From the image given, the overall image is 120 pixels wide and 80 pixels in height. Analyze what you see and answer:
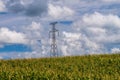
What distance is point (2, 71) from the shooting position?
36656mm

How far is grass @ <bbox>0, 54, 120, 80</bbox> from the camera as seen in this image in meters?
33.9

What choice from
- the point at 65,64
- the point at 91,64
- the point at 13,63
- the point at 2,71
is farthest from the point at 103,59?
the point at 2,71

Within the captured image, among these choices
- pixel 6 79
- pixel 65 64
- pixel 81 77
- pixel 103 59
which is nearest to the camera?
pixel 81 77

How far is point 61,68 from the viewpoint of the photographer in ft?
143

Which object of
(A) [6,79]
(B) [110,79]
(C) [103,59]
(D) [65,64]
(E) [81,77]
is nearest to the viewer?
(B) [110,79]

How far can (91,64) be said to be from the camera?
151 ft

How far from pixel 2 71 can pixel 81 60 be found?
44.1 feet

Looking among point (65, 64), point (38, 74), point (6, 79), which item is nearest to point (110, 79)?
point (38, 74)

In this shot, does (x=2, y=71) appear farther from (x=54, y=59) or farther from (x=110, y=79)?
(x=54, y=59)

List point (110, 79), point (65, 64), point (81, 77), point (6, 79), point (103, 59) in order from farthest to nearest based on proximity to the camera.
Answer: point (103, 59), point (65, 64), point (6, 79), point (81, 77), point (110, 79)

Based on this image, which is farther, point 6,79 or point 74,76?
point 6,79

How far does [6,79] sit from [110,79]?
9.09 meters

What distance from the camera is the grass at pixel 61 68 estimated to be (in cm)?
3387

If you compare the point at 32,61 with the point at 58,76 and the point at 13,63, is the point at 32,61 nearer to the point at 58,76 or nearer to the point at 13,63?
the point at 13,63
